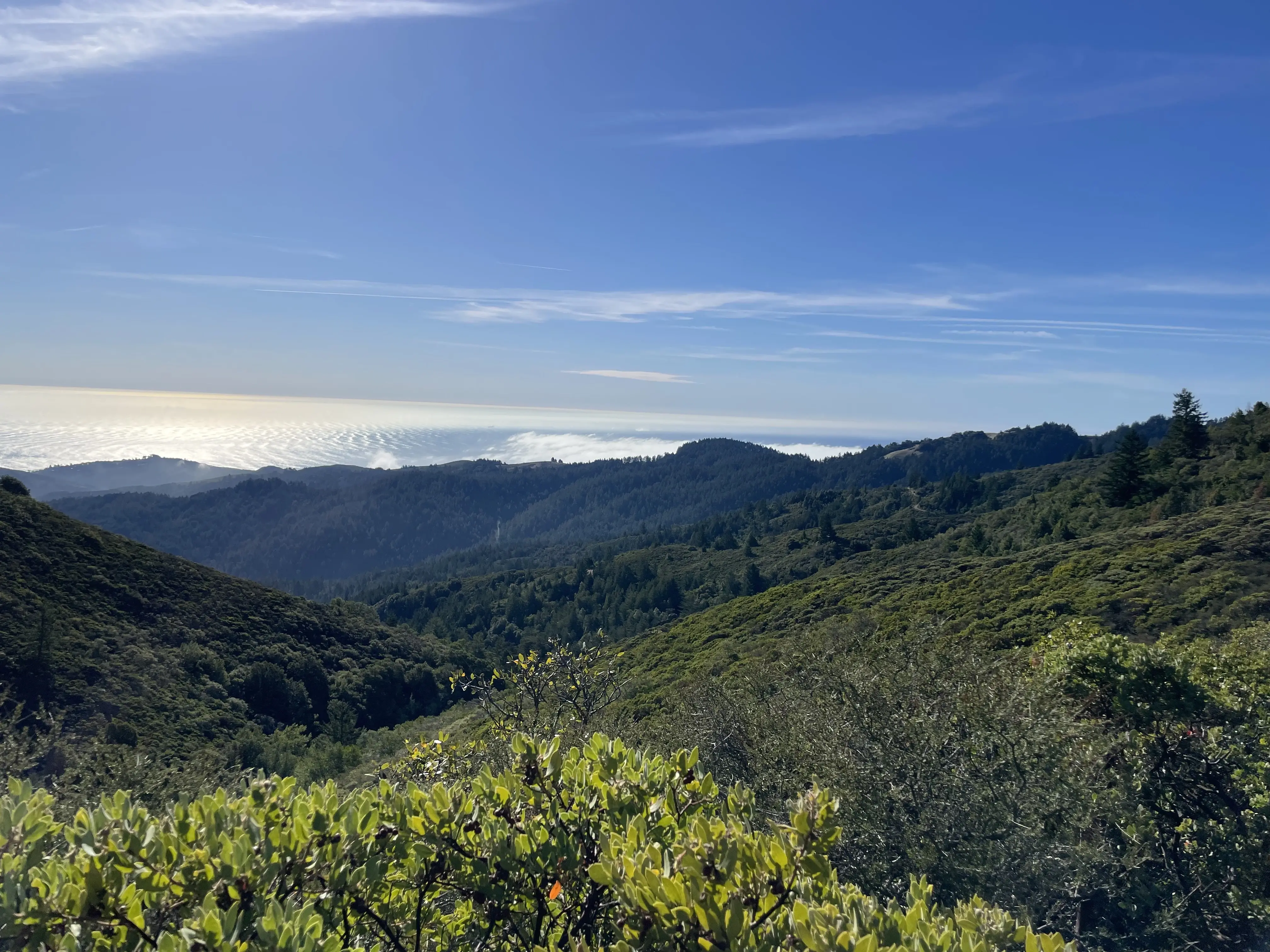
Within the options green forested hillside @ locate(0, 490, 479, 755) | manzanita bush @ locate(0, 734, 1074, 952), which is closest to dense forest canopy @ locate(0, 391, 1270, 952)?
manzanita bush @ locate(0, 734, 1074, 952)

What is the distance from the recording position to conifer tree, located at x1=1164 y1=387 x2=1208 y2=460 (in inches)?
1970

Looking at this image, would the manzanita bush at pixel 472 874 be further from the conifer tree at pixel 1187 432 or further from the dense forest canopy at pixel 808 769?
the conifer tree at pixel 1187 432

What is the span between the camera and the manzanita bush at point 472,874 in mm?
2590

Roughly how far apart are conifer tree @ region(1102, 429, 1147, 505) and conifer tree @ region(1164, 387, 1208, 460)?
2.22 meters

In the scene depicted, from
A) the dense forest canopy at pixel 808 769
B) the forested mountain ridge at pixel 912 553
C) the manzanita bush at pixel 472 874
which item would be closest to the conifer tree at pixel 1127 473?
the forested mountain ridge at pixel 912 553

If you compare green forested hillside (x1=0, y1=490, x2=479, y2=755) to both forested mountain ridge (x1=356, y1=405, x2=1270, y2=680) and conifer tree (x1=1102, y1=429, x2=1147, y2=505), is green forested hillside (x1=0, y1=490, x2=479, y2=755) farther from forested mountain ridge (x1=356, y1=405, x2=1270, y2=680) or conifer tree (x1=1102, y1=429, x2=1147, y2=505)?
conifer tree (x1=1102, y1=429, x2=1147, y2=505)

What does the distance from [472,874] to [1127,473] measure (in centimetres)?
5871

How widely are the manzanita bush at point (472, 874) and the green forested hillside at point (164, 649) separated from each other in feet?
110

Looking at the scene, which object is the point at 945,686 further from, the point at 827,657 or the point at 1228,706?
the point at 827,657

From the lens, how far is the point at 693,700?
1592cm

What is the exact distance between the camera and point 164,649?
1625 inches

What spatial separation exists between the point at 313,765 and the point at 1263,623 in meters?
38.2

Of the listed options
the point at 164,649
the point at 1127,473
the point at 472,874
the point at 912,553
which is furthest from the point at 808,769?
the point at 912,553

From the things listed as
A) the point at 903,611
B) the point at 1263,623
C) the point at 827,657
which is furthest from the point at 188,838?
the point at 903,611
